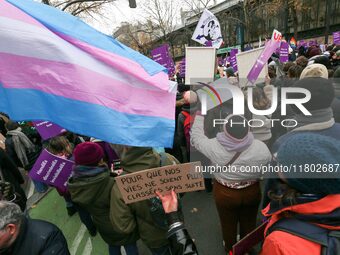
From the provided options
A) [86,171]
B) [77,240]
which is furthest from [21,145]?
[86,171]

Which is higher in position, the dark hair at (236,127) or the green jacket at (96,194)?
the dark hair at (236,127)

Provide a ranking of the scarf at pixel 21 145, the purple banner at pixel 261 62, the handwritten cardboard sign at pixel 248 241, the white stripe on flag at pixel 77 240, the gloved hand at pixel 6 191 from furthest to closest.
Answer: the scarf at pixel 21 145 < the purple banner at pixel 261 62 < the white stripe on flag at pixel 77 240 < the gloved hand at pixel 6 191 < the handwritten cardboard sign at pixel 248 241

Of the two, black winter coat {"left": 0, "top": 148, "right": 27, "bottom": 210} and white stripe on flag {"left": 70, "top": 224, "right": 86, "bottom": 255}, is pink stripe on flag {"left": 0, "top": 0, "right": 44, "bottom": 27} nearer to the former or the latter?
black winter coat {"left": 0, "top": 148, "right": 27, "bottom": 210}

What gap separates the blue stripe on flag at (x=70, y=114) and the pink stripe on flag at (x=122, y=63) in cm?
37

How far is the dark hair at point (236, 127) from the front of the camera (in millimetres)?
2295

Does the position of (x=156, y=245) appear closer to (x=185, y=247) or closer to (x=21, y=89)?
(x=185, y=247)

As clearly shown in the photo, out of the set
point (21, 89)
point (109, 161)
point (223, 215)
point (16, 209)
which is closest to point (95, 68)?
point (21, 89)

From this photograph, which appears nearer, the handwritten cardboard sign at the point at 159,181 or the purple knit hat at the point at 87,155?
the handwritten cardboard sign at the point at 159,181

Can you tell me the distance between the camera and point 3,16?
5.06 ft

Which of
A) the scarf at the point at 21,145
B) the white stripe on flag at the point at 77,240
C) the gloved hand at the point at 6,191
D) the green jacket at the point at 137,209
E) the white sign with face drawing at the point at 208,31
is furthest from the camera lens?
the white sign with face drawing at the point at 208,31

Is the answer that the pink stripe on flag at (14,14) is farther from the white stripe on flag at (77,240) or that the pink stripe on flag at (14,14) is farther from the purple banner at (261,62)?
the purple banner at (261,62)

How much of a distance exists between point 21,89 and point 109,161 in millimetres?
2528
